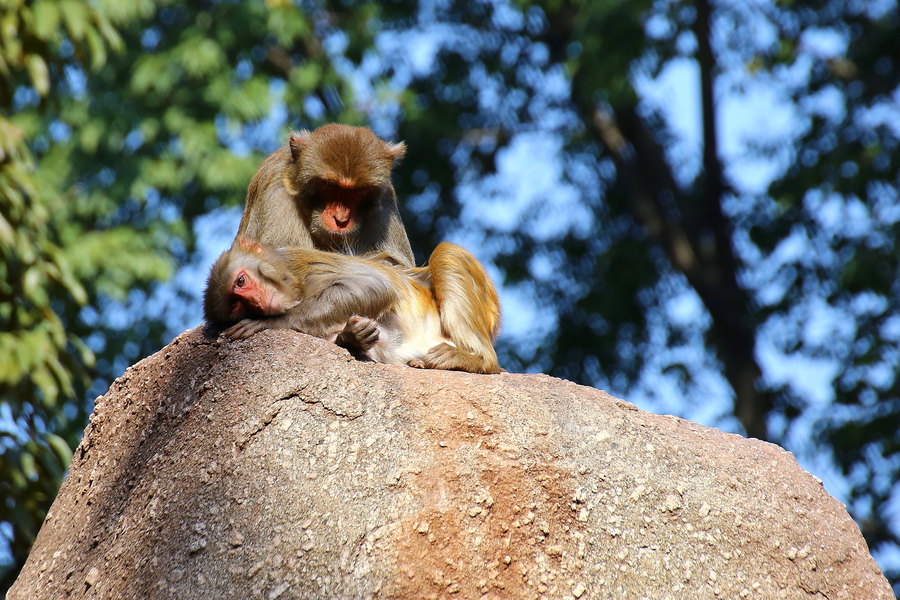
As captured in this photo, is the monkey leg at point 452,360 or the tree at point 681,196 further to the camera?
the tree at point 681,196

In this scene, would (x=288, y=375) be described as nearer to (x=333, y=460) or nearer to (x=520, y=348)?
(x=333, y=460)

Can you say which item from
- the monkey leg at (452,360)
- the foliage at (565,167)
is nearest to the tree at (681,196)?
the foliage at (565,167)

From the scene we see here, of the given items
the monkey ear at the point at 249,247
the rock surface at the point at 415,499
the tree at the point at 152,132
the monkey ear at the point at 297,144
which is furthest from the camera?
the tree at the point at 152,132

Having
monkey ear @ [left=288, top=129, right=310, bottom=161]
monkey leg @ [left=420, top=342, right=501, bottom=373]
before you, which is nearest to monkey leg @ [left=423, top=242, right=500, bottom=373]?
monkey leg @ [left=420, top=342, right=501, bottom=373]

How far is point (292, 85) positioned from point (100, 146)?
7.71ft

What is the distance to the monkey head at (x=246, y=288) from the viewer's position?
5113 millimetres

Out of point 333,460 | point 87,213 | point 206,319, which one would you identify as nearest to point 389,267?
point 206,319

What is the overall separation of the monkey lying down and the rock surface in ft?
0.95

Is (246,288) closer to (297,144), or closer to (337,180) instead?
(337,180)

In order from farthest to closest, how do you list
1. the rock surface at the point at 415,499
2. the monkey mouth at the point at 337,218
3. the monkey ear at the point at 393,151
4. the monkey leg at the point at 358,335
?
1. the monkey ear at the point at 393,151
2. the monkey mouth at the point at 337,218
3. the monkey leg at the point at 358,335
4. the rock surface at the point at 415,499

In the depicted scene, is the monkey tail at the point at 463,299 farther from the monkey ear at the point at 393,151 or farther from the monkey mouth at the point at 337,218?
the monkey ear at the point at 393,151

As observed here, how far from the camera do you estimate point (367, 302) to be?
5.31 m

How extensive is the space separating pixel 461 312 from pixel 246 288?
3.71 ft

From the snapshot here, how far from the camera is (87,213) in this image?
1311cm
